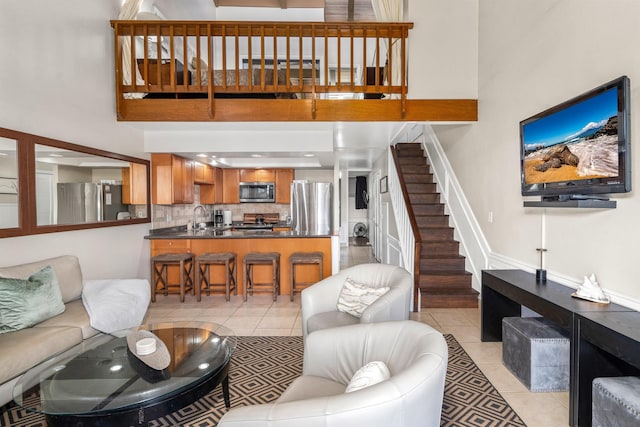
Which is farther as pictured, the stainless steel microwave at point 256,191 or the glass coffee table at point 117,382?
the stainless steel microwave at point 256,191

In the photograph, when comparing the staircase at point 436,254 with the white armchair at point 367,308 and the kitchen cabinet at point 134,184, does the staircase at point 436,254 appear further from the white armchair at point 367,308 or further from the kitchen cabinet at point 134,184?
the kitchen cabinet at point 134,184

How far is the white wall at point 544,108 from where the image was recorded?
214 cm

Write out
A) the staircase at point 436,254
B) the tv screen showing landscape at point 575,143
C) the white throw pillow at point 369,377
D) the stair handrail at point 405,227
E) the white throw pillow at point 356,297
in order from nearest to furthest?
the white throw pillow at point 369,377 < the tv screen showing landscape at point 575,143 < the white throw pillow at point 356,297 < the stair handrail at point 405,227 < the staircase at point 436,254

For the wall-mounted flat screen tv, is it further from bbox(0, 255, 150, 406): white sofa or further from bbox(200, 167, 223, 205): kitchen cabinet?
bbox(200, 167, 223, 205): kitchen cabinet

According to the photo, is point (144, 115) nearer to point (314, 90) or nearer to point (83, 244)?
point (83, 244)

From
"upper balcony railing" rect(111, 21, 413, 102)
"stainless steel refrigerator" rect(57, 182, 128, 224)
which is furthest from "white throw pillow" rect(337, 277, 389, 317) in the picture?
"stainless steel refrigerator" rect(57, 182, 128, 224)

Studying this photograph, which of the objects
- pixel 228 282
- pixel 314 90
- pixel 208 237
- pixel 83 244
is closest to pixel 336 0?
pixel 314 90

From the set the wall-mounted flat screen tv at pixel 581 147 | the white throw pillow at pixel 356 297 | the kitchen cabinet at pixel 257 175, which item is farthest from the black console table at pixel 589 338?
the kitchen cabinet at pixel 257 175

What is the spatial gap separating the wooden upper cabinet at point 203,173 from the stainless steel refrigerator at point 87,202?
178 centimetres

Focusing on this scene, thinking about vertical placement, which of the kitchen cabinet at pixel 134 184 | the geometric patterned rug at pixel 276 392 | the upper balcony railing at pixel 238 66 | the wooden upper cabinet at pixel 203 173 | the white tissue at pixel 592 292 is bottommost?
the geometric patterned rug at pixel 276 392

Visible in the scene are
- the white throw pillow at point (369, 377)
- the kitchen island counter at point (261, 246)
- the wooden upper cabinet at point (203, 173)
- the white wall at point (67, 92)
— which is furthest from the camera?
the wooden upper cabinet at point (203, 173)

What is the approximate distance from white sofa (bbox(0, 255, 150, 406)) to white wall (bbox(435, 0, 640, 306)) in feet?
12.1

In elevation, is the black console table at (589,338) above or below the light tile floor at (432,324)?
above

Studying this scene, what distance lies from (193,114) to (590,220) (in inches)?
157
